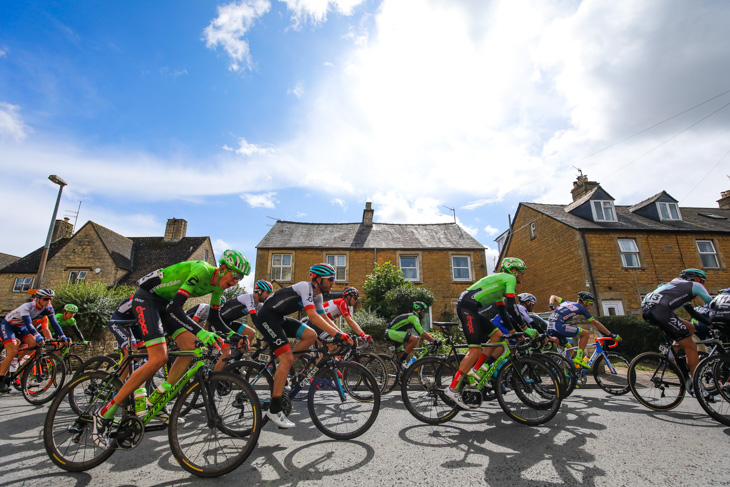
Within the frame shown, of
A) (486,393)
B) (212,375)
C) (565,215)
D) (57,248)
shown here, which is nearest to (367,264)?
(565,215)

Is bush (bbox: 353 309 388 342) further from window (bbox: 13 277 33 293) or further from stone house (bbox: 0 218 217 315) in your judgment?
window (bbox: 13 277 33 293)

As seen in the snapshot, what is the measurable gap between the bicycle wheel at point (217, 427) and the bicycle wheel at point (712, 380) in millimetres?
5220

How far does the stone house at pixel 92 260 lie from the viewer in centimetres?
2352

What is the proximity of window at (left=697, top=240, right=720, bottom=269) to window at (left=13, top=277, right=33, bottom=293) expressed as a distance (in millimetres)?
41994

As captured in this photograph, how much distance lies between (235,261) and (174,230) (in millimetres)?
28412

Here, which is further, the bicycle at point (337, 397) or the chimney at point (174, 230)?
the chimney at point (174, 230)

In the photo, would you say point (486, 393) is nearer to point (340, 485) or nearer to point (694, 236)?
point (340, 485)

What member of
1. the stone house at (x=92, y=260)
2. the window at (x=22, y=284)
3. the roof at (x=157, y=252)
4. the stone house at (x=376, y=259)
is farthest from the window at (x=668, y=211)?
the window at (x=22, y=284)

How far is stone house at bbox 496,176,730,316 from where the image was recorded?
17.2 m

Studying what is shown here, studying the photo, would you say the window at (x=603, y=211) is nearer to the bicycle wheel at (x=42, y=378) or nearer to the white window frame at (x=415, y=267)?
the white window frame at (x=415, y=267)

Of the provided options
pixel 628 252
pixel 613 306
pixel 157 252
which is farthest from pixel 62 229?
pixel 628 252

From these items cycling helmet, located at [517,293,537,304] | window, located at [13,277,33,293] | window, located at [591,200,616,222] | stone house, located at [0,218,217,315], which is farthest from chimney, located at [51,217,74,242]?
window, located at [591,200,616,222]

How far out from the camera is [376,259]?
21.3 m

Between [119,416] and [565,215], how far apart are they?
22.9 metres
